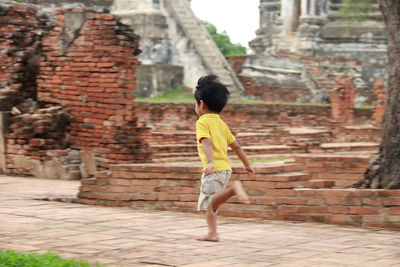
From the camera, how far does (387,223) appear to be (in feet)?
17.9

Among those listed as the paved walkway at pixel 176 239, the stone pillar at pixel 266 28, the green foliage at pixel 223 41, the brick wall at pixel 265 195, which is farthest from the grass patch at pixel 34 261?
the green foliage at pixel 223 41

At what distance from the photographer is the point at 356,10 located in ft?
81.3

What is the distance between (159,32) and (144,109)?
7427 millimetres

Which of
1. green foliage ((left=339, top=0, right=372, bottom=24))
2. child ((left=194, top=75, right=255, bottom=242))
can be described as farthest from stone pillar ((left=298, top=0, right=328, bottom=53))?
child ((left=194, top=75, right=255, bottom=242))

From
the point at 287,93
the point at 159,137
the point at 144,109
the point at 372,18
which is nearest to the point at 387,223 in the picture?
the point at 159,137

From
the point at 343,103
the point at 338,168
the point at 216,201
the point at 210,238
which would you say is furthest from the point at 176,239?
the point at 343,103

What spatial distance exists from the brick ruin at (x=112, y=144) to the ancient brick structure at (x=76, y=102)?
0.04 ft

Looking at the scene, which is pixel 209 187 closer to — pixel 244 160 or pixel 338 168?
pixel 244 160

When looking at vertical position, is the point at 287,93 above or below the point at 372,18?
below

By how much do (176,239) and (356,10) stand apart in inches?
842

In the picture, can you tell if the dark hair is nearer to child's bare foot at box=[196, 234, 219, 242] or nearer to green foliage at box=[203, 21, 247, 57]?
child's bare foot at box=[196, 234, 219, 242]

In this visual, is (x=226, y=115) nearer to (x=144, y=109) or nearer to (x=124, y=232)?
(x=144, y=109)

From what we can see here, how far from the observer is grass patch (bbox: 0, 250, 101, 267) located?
365 cm

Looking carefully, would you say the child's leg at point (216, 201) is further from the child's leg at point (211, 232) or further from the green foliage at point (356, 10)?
the green foliage at point (356, 10)
